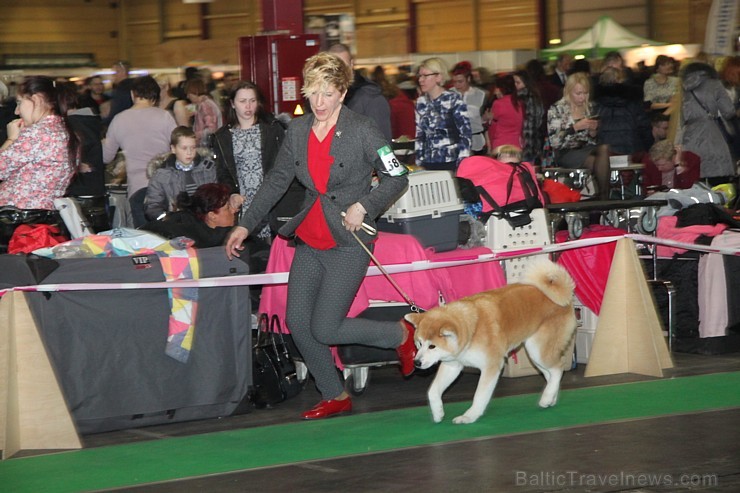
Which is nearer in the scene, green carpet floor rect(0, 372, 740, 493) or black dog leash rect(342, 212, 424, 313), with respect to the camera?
green carpet floor rect(0, 372, 740, 493)

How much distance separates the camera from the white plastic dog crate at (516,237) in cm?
740

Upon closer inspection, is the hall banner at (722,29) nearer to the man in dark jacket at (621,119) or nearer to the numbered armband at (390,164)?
the man in dark jacket at (621,119)

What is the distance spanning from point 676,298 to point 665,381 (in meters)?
1.49

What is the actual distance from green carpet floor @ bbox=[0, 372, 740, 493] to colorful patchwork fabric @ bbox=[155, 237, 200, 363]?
55cm

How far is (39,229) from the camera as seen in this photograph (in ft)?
21.3

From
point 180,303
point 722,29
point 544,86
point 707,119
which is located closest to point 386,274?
point 180,303

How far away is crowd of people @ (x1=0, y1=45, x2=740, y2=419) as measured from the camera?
5926mm

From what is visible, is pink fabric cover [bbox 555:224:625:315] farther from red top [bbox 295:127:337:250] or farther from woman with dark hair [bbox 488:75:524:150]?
woman with dark hair [bbox 488:75:524:150]

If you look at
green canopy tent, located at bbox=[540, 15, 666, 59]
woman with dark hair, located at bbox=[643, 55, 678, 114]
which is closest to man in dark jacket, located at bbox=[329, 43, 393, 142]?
woman with dark hair, located at bbox=[643, 55, 678, 114]

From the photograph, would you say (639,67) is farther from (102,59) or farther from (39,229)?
(102,59)

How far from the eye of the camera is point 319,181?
5945 mm

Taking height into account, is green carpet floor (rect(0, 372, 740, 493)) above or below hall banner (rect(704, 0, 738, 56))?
below

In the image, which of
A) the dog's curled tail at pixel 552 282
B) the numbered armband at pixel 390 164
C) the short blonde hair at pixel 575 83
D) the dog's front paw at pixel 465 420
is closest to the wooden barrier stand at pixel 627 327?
the dog's curled tail at pixel 552 282

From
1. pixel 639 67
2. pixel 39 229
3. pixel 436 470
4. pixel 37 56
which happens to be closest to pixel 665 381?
pixel 436 470
